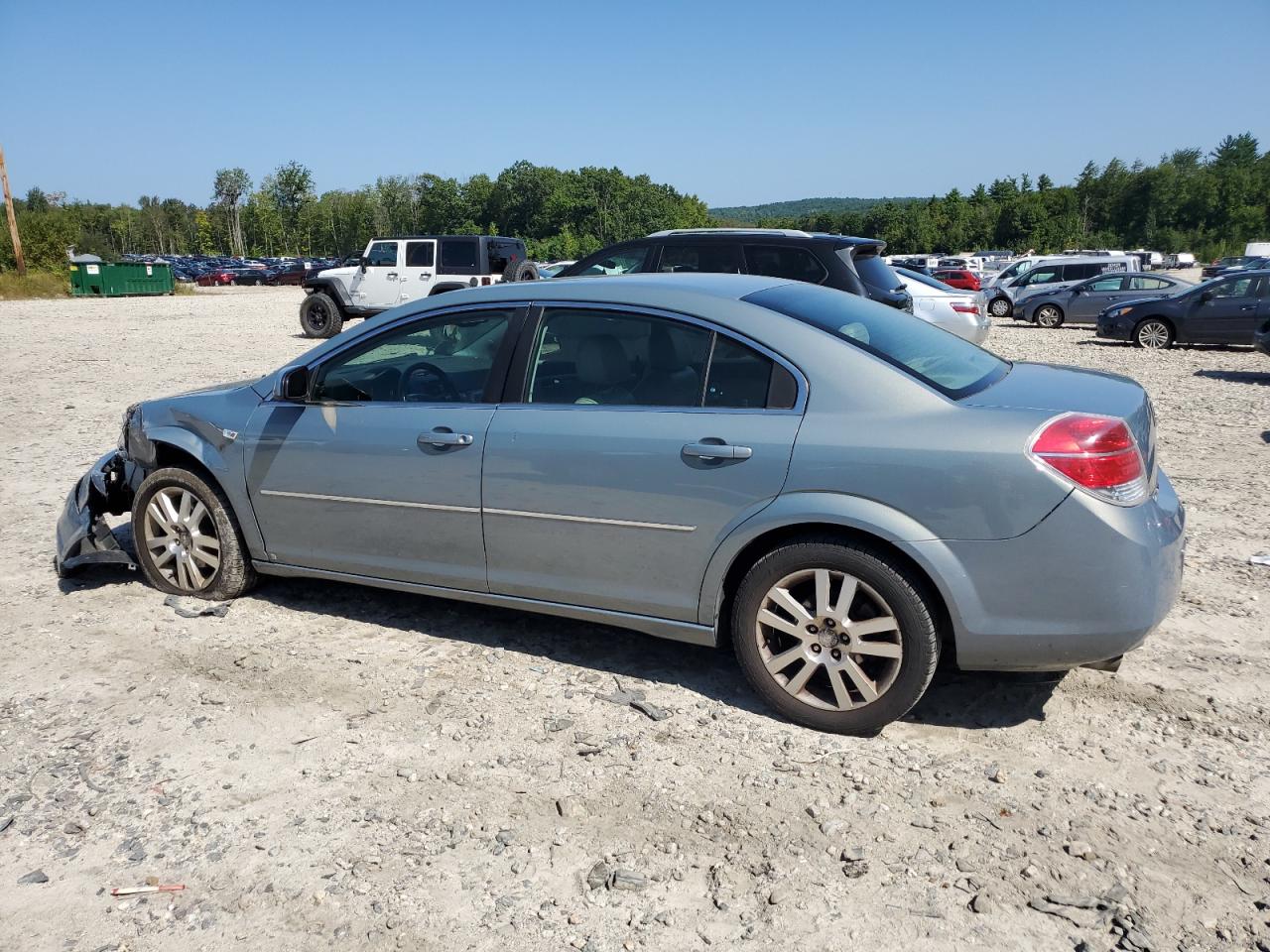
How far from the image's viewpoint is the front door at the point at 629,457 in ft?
11.8

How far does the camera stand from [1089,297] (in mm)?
22016

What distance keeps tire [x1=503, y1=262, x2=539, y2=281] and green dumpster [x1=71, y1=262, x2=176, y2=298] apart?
2752cm

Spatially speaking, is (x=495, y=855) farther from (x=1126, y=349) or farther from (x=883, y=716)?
(x=1126, y=349)

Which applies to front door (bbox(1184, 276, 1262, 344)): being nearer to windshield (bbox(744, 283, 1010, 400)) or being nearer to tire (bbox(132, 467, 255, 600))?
windshield (bbox(744, 283, 1010, 400))

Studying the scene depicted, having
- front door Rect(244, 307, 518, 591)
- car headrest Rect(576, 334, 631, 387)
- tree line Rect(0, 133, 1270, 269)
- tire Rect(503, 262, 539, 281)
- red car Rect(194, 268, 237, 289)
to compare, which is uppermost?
tree line Rect(0, 133, 1270, 269)

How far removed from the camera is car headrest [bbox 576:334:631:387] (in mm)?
3953

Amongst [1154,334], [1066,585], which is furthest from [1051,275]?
[1066,585]

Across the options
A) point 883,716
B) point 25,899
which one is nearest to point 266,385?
point 25,899

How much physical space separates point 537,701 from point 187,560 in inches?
89.1

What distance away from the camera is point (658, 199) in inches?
4941

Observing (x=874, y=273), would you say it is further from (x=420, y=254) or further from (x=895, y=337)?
(x=420, y=254)

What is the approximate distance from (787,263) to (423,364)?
242 inches

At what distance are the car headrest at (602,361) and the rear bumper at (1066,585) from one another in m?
1.39

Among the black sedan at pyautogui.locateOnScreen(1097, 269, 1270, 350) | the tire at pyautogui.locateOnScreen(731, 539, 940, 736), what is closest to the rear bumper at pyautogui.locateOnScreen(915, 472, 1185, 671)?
the tire at pyautogui.locateOnScreen(731, 539, 940, 736)
